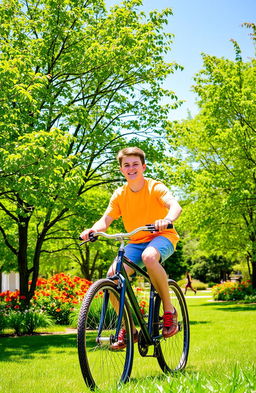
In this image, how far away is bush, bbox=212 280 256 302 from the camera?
24267 millimetres

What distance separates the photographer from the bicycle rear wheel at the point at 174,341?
4.59 meters

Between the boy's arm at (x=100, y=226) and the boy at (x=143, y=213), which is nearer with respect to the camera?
the boy's arm at (x=100, y=226)

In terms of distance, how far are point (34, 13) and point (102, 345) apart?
1167cm

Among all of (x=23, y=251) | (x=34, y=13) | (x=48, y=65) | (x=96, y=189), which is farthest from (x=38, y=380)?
(x=96, y=189)

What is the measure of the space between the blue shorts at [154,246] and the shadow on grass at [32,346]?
3.79 m

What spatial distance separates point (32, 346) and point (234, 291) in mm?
17557

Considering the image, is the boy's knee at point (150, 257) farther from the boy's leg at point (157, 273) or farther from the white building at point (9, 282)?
the white building at point (9, 282)

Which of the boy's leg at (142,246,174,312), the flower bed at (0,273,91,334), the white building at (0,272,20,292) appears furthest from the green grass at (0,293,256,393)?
the white building at (0,272,20,292)

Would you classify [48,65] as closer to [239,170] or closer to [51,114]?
[51,114]

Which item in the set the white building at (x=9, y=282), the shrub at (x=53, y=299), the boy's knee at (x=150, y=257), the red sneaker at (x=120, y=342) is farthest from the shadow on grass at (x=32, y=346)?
the white building at (x=9, y=282)

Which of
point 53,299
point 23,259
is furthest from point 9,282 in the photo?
point 23,259

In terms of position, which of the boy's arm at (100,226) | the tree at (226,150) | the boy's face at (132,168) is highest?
the tree at (226,150)

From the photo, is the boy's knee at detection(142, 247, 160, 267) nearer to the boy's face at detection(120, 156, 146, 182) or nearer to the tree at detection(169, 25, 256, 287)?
the boy's face at detection(120, 156, 146, 182)

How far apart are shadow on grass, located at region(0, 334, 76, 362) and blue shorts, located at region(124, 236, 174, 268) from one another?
379cm
